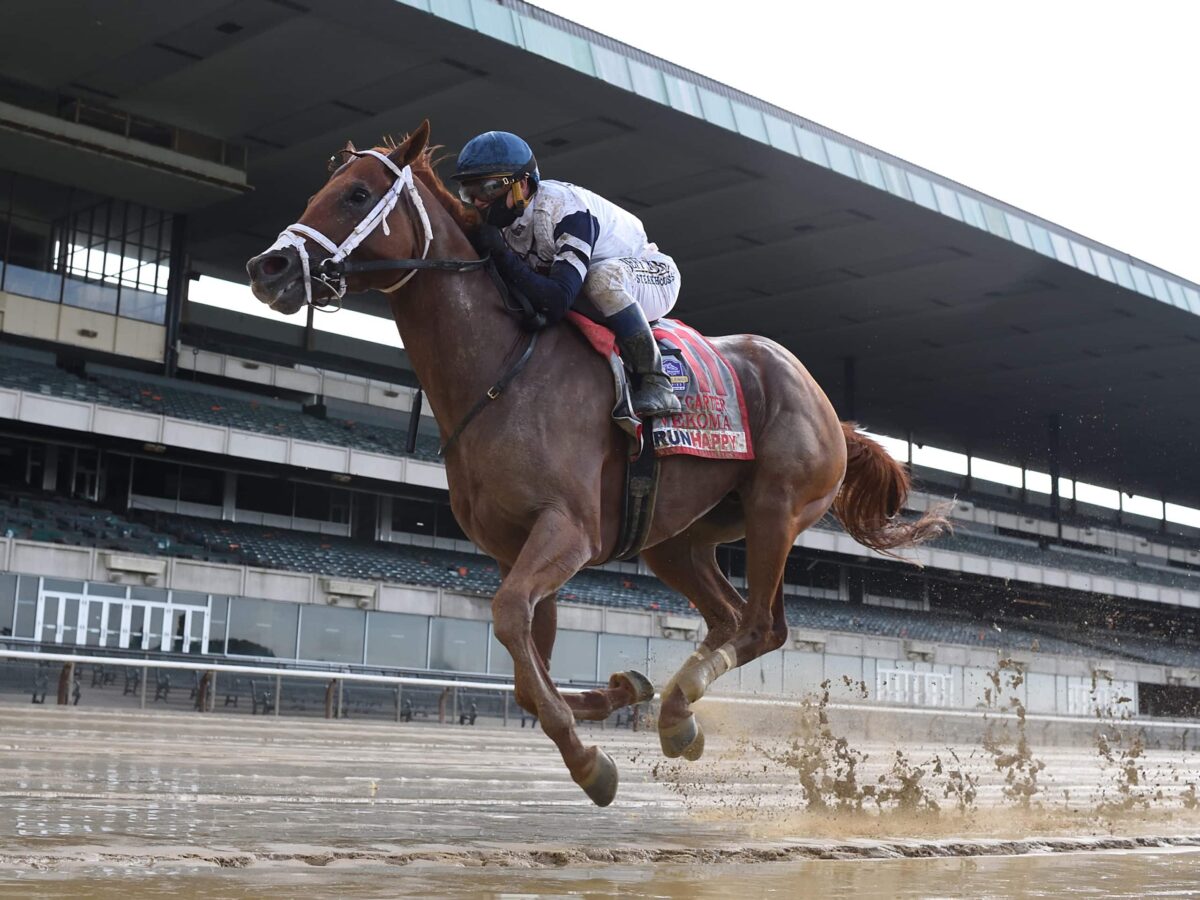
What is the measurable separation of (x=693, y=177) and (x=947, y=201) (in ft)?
18.9

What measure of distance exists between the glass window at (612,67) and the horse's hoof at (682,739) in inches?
860

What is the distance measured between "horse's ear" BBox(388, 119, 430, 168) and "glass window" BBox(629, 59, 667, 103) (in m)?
22.0

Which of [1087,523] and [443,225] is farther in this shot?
[1087,523]

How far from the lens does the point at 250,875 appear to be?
3.53m

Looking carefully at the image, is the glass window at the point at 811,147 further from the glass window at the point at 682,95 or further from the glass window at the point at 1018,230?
the glass window at the point at 1018,230

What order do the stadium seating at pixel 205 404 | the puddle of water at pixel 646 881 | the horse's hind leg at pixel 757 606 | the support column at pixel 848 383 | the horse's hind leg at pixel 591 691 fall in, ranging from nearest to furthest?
the puddle of water at pixel 646 881 → the horse's hind leg at pixel 591 691 → the horse's hind leg at pixel 757 606 → the stadium seating at pixel 205 404 → the support column at pixel 848 383

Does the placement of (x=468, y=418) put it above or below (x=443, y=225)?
below

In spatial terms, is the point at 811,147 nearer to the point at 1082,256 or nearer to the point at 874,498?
the point at 1082,256

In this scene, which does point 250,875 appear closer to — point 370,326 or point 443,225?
point 443,225

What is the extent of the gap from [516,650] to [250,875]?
1325mm

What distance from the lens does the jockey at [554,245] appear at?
17.6 ft

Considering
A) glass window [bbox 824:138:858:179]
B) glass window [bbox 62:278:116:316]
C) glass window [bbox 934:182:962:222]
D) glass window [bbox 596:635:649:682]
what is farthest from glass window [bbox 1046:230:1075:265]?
glass window [bbox 62:278:116:316]

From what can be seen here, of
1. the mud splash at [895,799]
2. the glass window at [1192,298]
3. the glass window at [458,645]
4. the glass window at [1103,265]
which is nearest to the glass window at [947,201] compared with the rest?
the glass window at [1103,265]

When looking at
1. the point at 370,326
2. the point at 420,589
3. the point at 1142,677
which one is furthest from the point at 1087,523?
the point at 420,589
